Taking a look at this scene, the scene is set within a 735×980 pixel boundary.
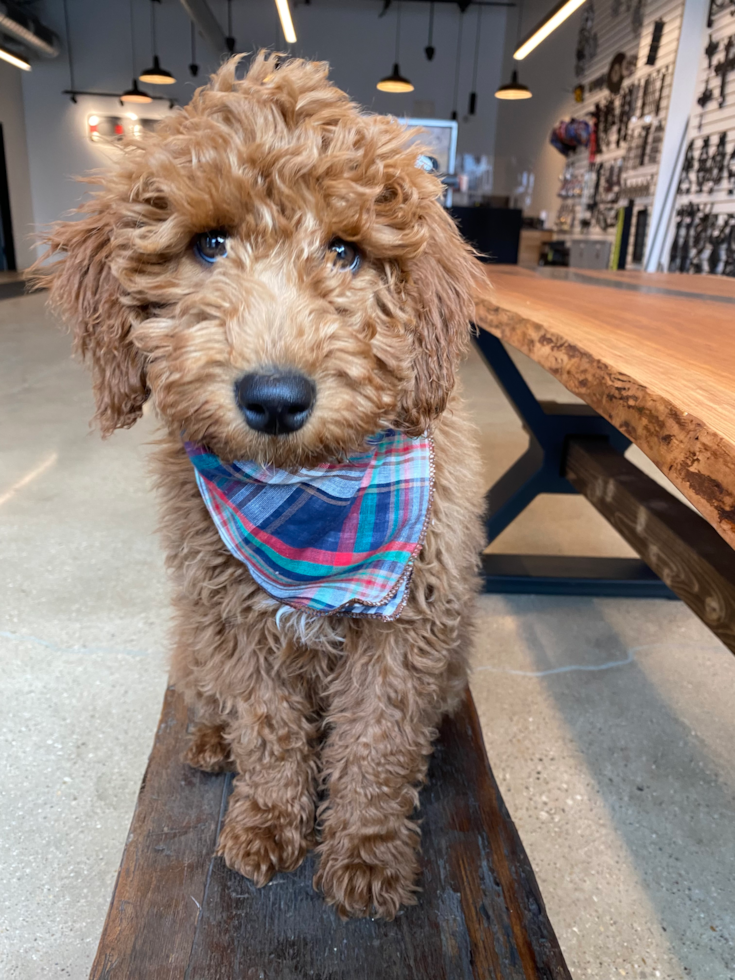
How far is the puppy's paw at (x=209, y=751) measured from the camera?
1.50 meters

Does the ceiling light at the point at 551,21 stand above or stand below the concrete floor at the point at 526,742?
above

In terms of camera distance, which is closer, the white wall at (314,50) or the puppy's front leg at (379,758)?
the puppy's front leg at (379,758)

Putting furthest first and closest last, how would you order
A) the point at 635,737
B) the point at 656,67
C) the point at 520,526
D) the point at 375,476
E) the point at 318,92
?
1. the point at 656,67
2. the point at 520,526
3. the point at 635,737
4. the point at 375,476
5. the point at 318,92

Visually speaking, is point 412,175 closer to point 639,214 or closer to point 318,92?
point 318,92

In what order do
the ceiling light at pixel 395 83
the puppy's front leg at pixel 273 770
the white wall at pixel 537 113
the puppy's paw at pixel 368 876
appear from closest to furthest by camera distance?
the puppy's paw at pixel 368 876 < the puppy's front leg at pixel 273 770 < the white wall at pixel 537 113 < the ceiling light at pixel 395 83

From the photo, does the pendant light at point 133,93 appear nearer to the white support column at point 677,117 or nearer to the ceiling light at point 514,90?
the ceiling light at point 514,90

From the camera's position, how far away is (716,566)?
1339 millimetres

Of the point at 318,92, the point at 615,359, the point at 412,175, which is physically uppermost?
the point at 318,92

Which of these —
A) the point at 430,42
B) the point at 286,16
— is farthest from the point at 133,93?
the point at 286,16

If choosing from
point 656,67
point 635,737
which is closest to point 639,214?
point 656,67

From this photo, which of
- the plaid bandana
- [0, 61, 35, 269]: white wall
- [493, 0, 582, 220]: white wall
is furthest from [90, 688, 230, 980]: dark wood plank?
[0, 61, 35, 269]: white wall

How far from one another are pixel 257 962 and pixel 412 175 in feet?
4.14

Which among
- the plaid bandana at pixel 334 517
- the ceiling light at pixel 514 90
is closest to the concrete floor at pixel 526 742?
the plaid bandana at pixel 334 517

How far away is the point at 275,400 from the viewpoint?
89 centimetres
